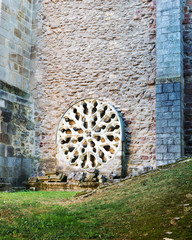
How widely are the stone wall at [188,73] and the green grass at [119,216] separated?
290 cm

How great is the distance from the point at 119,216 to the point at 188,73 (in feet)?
16.8

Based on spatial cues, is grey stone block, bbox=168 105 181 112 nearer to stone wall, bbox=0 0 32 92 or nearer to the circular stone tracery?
the circular stone tracery

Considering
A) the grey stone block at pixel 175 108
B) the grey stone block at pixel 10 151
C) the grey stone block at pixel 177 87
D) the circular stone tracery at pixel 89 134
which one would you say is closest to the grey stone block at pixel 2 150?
the grey stone block at pixel 10 151

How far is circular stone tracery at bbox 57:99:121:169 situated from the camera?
819 cm

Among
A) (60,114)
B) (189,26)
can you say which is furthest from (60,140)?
(189,26)

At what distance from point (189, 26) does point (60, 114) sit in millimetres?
3851

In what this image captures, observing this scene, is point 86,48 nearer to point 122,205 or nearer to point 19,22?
point 19,22

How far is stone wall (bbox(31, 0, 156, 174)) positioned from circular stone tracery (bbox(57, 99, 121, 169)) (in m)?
0.27

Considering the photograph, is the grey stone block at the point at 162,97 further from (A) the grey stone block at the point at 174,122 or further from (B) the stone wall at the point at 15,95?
(B) the stone wall at the point at 15,95

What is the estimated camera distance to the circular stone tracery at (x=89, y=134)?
26.9 ft

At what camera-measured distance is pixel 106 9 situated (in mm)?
8938

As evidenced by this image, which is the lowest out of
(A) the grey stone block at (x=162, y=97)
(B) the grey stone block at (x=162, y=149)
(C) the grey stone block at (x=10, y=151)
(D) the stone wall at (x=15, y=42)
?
(C) the grey stone block at (x=10, y=151)

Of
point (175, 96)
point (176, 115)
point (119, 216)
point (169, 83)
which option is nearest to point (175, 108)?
Result: point (176, 115)

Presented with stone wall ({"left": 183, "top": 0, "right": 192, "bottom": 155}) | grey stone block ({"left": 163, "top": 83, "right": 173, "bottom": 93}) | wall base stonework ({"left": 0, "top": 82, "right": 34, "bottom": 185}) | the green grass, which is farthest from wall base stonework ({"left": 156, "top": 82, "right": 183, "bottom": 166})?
wall base stonework ({"left": 0, "top": 82, "right": 34, "bottom": 185})
